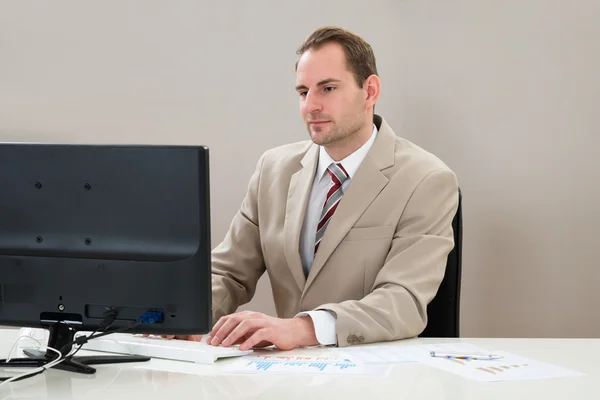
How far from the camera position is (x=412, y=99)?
11.0 feet

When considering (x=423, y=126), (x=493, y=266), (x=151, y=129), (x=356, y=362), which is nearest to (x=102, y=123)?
(x=151, y=129)

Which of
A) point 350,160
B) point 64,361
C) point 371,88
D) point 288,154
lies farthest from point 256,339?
point 371,88

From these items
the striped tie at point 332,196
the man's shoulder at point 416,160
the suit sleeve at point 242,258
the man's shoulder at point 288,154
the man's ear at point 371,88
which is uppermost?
the man's ear at point 371,88

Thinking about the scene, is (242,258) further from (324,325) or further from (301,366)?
(301,366)

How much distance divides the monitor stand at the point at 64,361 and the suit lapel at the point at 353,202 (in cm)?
71

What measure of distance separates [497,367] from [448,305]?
24.6 inches

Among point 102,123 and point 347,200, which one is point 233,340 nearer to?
point 347,200

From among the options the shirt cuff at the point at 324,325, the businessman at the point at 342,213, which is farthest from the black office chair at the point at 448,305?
the shirt cuff at the point at 324,325

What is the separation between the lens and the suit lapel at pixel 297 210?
2.36 metres

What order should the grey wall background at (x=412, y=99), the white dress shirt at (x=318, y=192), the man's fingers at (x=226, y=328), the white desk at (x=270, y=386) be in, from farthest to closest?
the grey wall background at (x=412, y=99) → the white dress shirt at (x=318, y=192) → the man's fingers at (x=226, y=328) → the white desk at (x=270, y=386)

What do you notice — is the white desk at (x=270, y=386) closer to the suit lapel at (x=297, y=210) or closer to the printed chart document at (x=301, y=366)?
the printed chart document at (x=301, y=366)

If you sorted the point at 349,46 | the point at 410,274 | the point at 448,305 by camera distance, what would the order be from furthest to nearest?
the point at 349,46
the point at 448,305
the point at 410,274

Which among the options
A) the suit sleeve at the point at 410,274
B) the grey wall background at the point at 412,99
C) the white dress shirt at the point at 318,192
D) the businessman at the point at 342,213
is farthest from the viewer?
the grey wall background at the point at 412,99

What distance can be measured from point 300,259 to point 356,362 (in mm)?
696
